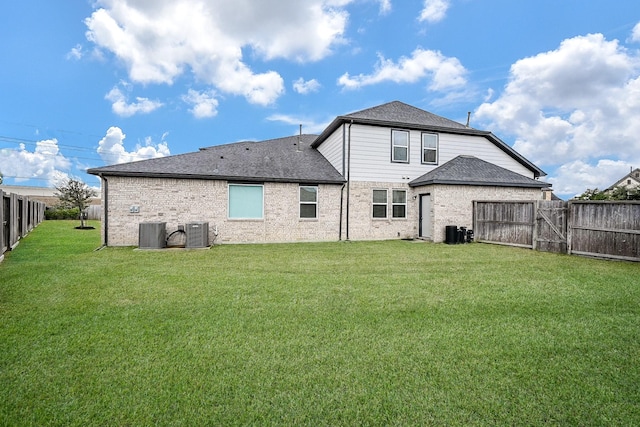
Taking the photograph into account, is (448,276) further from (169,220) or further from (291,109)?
(291,109)

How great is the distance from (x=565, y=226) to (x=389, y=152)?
22.9ft

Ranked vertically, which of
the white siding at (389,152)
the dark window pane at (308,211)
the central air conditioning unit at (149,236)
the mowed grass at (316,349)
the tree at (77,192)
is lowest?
the mowed grass at (316,349)

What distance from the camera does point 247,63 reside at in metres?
16.1

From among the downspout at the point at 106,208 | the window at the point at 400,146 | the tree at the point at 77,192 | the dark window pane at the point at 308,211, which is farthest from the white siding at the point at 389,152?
the tree at the point at 77,192

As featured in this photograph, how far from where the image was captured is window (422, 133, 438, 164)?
47.2ft

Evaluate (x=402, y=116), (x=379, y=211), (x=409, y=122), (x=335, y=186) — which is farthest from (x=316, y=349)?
(x=402, y=116)

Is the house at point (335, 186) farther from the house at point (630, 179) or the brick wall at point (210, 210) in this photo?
the house at point (630, 179)

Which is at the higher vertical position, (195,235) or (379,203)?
(379,203)

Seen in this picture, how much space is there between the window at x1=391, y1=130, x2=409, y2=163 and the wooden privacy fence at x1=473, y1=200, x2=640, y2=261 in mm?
3751

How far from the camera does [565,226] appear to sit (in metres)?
10.3

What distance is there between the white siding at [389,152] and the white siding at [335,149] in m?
0.64

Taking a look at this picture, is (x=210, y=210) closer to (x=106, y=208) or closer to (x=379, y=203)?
(x=106, y=208)

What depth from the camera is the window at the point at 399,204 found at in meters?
14.0

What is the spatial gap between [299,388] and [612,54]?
16.6 m
